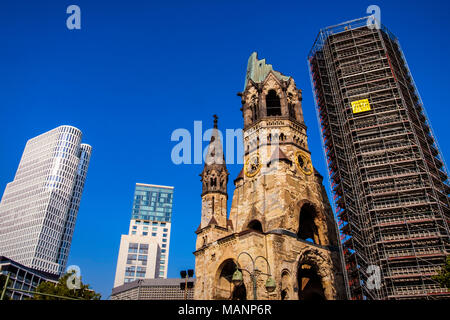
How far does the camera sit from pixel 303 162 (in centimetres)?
4497

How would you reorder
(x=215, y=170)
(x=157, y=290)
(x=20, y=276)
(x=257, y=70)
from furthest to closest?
(x=157, y=290), (x=20, y=276), (x=257, y=70), (x=215, y=170)

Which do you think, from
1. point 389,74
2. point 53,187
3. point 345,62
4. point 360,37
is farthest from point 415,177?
point 53,187

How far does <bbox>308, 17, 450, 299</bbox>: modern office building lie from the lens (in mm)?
35719

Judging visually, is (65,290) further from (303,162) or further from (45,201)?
(45,201)

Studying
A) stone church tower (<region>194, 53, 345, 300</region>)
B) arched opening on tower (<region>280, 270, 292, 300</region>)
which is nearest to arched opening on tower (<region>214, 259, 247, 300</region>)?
stone church tower (<region>194, 53, 345, 300</region>)

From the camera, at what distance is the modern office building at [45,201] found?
12681 centimetres

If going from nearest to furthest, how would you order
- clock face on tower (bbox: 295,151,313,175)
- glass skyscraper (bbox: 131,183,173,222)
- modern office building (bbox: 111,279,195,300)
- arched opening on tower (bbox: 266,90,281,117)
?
1. clock face on tower (bbox: 295,151,313,175)
2. arched opening on tower (bbox: 266,90,281,117)
3. modern office building (bbox: 111,279,195,300)
4. glass skyscraper (bbox: 131,183,173,222)

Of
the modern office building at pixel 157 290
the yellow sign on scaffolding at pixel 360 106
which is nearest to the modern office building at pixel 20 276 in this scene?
the modern office building at pixel 157 290

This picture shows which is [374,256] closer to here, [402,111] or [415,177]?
[415,177]

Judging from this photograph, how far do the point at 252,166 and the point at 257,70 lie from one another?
16.3 m

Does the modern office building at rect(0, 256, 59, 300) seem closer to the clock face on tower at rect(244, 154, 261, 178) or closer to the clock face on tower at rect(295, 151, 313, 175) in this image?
the clock face on tower at rect(244, 154, 261, 178)

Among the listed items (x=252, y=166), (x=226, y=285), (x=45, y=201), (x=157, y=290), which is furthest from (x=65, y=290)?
(x=45, y=201)

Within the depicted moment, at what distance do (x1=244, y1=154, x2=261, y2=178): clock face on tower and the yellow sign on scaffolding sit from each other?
43.5 ft

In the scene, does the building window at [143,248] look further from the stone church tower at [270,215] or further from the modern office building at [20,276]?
the stone church tower at [270,215]
